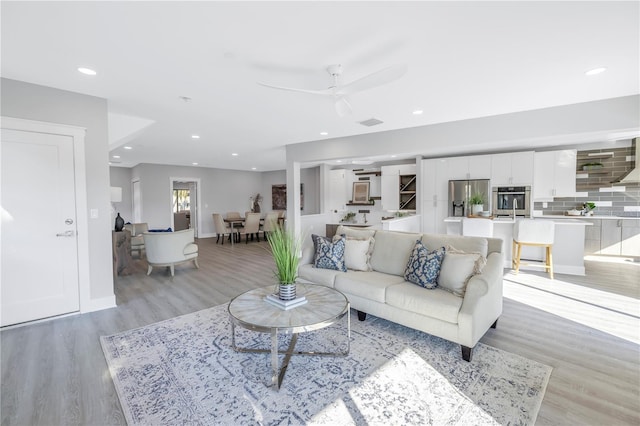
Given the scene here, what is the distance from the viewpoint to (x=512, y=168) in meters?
6.10

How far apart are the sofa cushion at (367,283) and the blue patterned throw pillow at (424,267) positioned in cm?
18

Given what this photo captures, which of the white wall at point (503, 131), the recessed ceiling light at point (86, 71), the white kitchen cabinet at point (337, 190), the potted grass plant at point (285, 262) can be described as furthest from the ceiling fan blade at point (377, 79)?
the white kitchen cabinet at point (337, 190)

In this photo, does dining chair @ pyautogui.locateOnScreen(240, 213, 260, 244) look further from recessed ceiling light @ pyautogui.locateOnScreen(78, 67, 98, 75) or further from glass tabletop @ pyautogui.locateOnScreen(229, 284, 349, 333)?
glass tabletop @ pyautogui.locateOnScreen(229, 284, 349, 333)

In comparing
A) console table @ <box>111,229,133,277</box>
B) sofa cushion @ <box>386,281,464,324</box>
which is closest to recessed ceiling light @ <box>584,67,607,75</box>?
sofa cushion @ <box>386,281,464,324</box>

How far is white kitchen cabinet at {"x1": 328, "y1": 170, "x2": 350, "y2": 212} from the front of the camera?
847cm

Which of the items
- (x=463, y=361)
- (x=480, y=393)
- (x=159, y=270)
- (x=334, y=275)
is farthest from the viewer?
(x=159, y=270)

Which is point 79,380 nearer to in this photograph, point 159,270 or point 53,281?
point 53,281

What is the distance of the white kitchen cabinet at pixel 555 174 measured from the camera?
6.04 meters

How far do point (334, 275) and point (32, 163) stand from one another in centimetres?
352

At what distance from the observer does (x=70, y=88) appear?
3.22m

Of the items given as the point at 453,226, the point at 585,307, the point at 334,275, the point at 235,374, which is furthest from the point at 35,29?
the point at 453,226

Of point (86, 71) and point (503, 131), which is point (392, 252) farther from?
point (86, 71)

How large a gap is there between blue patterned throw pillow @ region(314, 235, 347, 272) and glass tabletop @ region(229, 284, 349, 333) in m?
0.73

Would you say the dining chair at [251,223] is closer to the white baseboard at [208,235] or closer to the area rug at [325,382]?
the white baseboard at [208,235]
